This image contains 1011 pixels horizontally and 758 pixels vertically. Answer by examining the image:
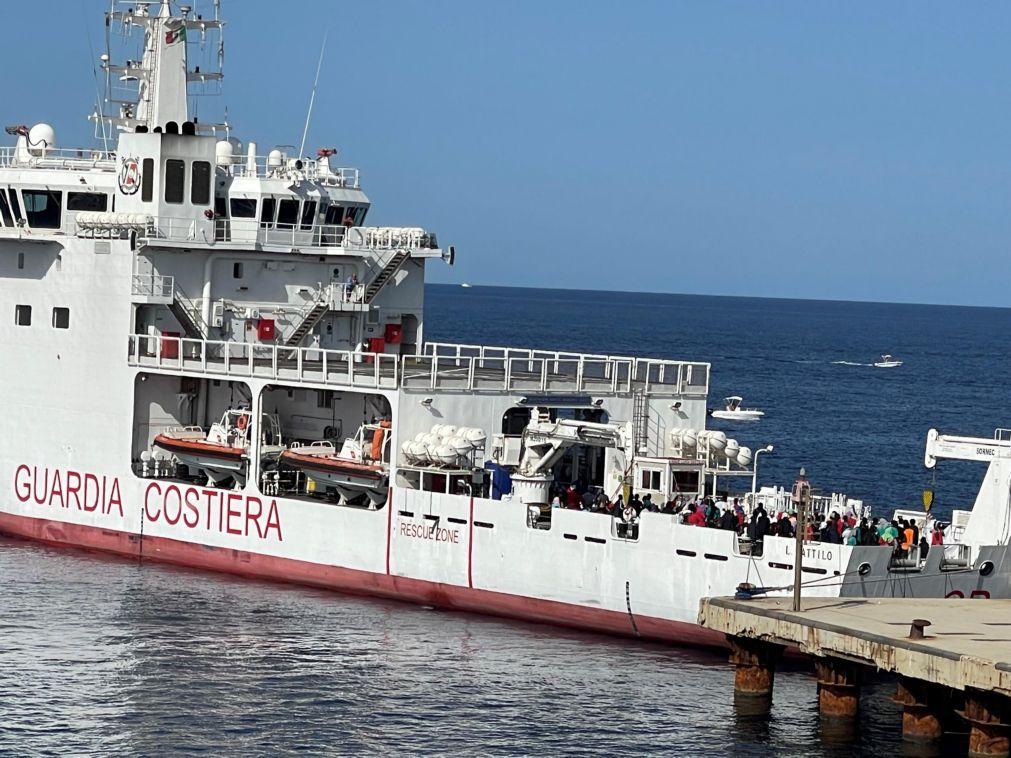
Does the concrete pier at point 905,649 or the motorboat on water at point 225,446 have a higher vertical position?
the motorboat on water at point 225,446

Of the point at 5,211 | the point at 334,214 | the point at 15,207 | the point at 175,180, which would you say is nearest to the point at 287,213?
the point at 334,214

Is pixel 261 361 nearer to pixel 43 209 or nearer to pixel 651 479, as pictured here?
pixel 43 209

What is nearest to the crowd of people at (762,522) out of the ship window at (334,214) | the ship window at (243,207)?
the ship window at (334,214)

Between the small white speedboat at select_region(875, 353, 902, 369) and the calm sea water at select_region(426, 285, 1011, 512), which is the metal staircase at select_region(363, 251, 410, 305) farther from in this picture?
the small white speedboat at select_region(875, 353, 902, 369)

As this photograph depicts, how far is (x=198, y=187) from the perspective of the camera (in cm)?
4069

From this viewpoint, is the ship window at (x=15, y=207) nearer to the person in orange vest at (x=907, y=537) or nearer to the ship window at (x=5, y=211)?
the ship window at (x=5, y=211)

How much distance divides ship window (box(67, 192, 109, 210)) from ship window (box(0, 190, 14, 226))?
4.71 feet

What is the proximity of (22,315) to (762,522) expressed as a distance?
1911 centimetres

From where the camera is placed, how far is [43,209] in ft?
135

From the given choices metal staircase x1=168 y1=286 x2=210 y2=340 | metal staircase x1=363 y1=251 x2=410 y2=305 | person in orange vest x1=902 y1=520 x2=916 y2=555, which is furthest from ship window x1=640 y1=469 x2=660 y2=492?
metal staircase x1=168 y1=286 x2=210 y2=340

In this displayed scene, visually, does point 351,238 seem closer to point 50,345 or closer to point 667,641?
point 50,345

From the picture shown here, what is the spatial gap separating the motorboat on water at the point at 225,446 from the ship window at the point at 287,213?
15.2 ft

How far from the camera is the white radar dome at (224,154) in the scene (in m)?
42.7

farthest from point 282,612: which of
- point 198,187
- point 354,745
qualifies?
point 198,187
